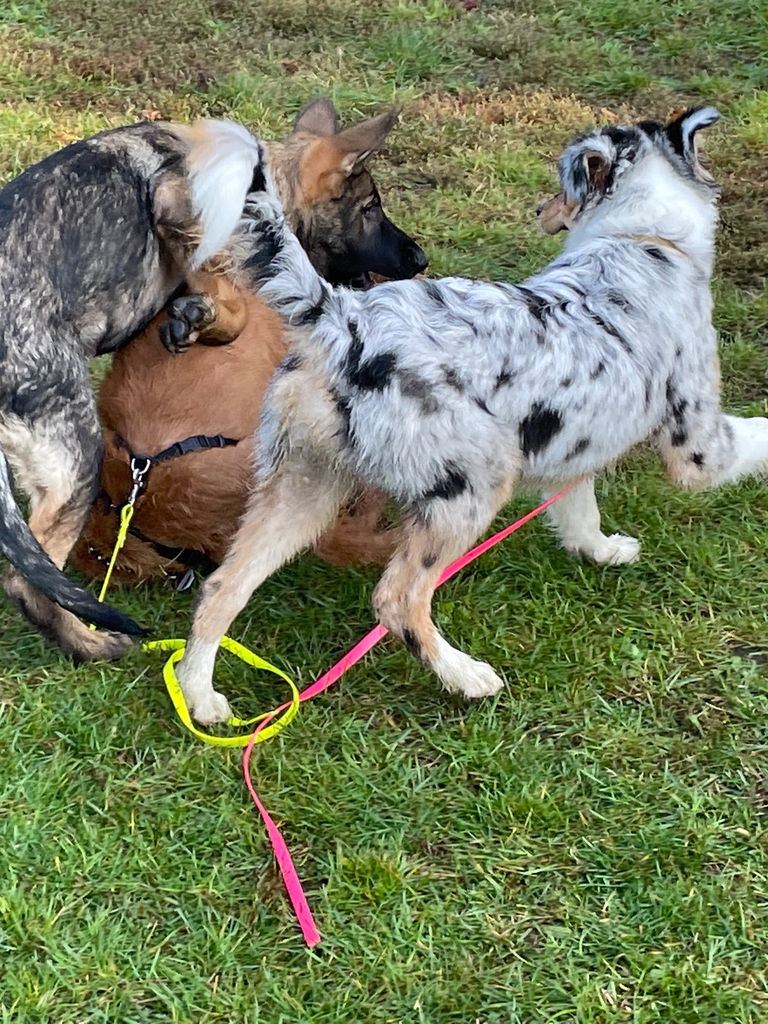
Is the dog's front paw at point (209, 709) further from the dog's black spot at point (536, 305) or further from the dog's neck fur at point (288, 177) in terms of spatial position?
the dog's neck fur at point (288, 177)

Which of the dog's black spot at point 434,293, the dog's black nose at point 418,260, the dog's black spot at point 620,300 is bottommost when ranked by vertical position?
the dog's black nose at point 418,260

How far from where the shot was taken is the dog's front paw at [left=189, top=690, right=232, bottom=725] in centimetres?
356

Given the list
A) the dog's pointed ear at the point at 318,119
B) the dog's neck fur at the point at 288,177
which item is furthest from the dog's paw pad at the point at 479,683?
the dog's pointed ear at the point at 318,119

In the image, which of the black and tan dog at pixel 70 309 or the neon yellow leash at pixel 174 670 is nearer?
the neon yellow leash at pixel 174 670

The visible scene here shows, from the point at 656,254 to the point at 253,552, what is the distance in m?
1.72

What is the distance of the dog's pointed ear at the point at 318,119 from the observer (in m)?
5.37

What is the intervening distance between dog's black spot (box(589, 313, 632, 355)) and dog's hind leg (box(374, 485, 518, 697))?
61 centimetres

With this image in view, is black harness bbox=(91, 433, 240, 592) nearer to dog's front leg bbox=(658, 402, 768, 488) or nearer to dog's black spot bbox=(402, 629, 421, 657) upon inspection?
dog's black spot bbox=(402, 629, 421, 657)

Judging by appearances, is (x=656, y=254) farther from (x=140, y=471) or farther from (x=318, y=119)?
(x=318, y=119)

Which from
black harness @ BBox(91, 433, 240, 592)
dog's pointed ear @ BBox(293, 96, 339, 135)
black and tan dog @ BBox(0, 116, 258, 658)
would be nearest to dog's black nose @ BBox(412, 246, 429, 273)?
dog's pointed ear @ BBox(293, 96, 339, 135)

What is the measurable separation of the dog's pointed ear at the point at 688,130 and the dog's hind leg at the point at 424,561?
149cm

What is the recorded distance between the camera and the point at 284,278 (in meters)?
3.04

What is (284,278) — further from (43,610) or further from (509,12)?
(509,12)

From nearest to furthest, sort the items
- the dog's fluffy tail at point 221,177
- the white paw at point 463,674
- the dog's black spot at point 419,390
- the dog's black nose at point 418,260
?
the dog's fluffy tail at point 221,177 < the dog's black spot at point 419,390 < the white paw at point 463,674 < the dog's black nose at point 418,260
